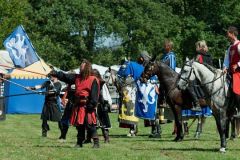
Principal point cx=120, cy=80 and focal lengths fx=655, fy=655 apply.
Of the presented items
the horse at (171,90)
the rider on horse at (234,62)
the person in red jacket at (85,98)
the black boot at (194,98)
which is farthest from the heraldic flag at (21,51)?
the rider on horse at (234,62)

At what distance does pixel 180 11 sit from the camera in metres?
55.8

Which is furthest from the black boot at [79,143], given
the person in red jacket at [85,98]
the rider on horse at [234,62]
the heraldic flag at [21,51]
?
the rider on horse at [234,62]

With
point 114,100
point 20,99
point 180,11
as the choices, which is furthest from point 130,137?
point 180,11

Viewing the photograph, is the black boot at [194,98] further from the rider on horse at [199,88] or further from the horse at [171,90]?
the horse at [171,90]

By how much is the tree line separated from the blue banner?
27402 millimetres

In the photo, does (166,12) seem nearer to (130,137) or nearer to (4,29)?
(4,29)

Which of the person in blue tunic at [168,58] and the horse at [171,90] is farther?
the person in blue tunic at [168,58]

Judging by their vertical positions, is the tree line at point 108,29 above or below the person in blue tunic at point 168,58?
above

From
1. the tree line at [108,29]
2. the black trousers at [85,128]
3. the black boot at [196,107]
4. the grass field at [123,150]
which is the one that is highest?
the tree line at [108,29]

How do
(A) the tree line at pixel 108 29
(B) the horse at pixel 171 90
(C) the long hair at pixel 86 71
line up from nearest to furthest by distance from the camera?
(C) the long hair at pixel 86 71 < (B) the horse at pixel 171 90 < (A) the tree line at pixel 108 29

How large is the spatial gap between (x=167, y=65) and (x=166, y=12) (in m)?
35.9

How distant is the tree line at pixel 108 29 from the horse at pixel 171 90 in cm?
2918

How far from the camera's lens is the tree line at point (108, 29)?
1893 inches

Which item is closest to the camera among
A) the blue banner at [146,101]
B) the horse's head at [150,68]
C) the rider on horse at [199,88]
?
the rider on horse at [199,88]
